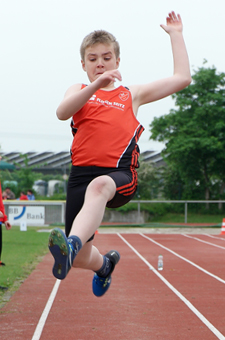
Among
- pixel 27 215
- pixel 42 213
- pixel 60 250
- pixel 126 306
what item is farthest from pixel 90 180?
pixel 27 215

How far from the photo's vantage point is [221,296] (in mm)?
7516

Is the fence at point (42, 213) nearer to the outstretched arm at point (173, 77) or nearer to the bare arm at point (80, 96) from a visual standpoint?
the outstretched arm at point (173, 77)

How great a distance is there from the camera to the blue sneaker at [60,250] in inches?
100.0

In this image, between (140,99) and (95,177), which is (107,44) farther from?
(95,177)

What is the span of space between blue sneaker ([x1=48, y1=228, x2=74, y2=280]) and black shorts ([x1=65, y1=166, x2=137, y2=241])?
591mm

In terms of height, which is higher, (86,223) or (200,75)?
(200,75)

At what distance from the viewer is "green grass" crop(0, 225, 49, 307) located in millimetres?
8109

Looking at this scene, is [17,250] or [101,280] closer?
[101,280]

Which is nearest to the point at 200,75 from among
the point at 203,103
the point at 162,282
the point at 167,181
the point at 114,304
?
the point at 203,103

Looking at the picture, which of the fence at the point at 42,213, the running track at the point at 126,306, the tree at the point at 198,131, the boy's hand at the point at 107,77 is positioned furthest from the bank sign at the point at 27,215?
the boy's hand at the point at 107,77

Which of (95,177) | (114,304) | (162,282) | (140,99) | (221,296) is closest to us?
(95,177)

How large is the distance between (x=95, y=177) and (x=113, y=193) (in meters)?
0.20

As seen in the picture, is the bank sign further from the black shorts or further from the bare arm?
the bare arm

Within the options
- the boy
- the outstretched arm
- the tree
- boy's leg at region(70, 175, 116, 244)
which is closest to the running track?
the boy
